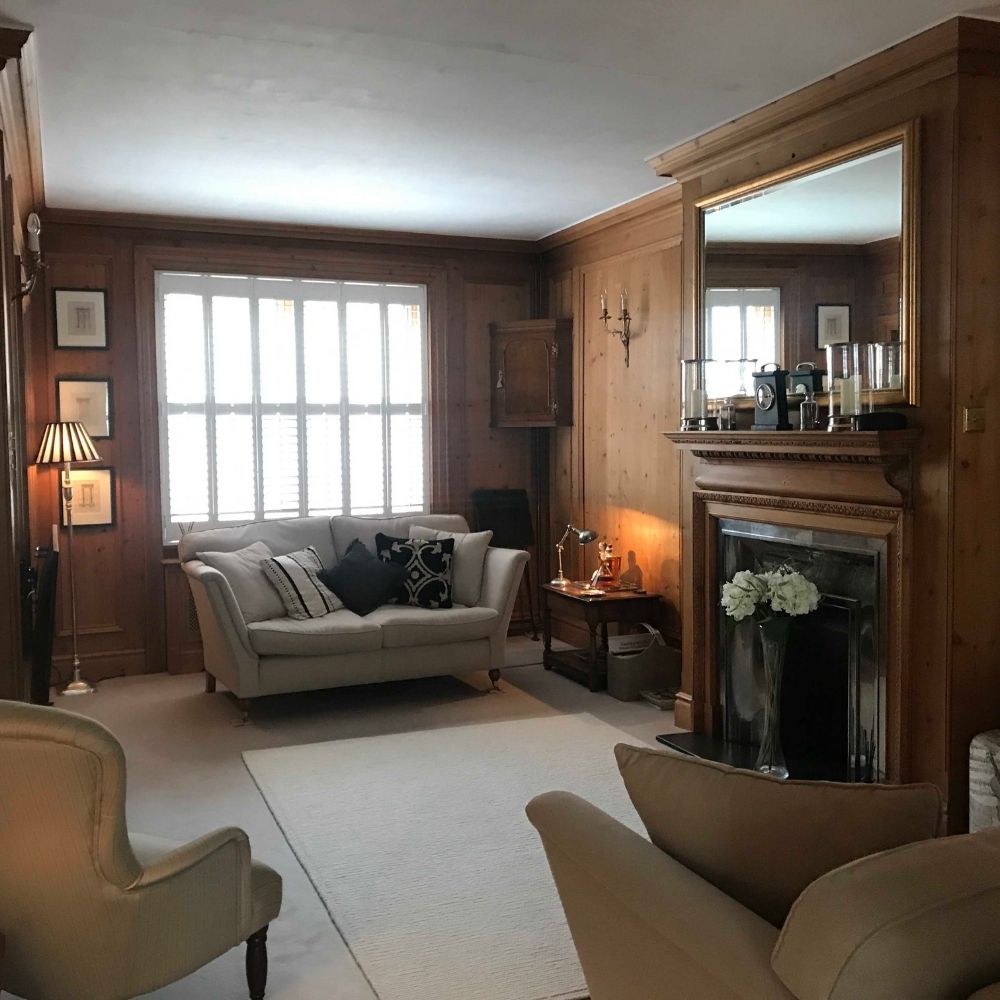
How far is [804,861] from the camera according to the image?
1585 mm

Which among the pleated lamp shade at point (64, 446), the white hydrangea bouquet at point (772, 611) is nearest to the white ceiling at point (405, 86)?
the pleated lamp shade at point (64, 446)

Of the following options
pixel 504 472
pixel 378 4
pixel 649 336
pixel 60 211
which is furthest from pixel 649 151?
pixel 60 211

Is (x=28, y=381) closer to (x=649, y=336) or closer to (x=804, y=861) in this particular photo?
(x=649, y=336)

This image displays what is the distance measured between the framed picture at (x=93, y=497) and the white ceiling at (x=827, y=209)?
3.61m

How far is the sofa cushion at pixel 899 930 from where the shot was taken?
1.20 metres

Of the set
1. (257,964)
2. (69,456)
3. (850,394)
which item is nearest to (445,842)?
(257,964)

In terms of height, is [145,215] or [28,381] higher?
[145,215]

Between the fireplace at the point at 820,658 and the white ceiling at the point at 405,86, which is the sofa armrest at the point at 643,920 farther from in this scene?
the white ceiling at the point at 405,86

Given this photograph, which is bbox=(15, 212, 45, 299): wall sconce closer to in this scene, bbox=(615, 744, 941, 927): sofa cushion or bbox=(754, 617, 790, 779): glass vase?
bbox=(754, 617, 790, 779): glass vase

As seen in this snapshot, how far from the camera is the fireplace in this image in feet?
12.8

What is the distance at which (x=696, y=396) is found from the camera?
4.78 m

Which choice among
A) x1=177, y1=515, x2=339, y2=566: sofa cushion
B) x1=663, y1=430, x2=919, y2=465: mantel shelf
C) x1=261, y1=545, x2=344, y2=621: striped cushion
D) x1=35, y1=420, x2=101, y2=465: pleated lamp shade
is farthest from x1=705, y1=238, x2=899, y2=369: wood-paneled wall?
x1=35, y1=420, x2=101, y2=465: pleated lamp shade

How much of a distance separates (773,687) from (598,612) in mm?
1661

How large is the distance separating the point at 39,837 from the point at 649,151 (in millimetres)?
3841
